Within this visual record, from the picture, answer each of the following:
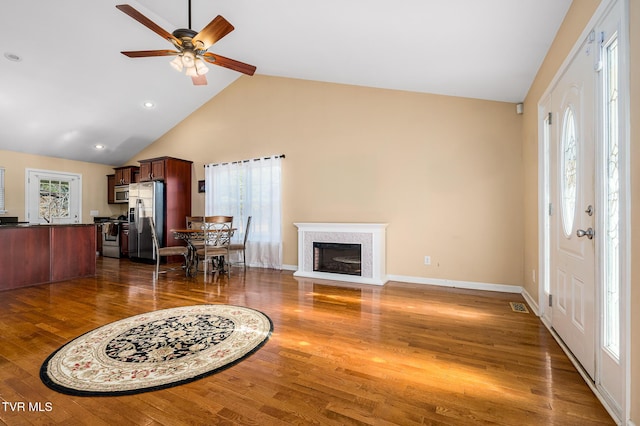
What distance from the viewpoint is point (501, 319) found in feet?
9.07

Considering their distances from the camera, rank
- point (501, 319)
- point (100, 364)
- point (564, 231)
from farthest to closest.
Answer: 1. point (501, 319)
2. point (564, 231)
3. point (100, 364)

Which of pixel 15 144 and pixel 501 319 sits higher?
pixel 15 144

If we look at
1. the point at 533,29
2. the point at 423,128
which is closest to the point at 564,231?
the point at 533,29

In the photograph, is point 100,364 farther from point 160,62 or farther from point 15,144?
point 15,144

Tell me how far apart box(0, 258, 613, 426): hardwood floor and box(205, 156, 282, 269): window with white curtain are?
1.98 meters

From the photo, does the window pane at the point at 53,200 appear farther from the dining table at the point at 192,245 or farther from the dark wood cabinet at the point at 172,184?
the dining table at the point at 192,245

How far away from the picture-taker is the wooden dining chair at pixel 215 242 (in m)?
4.41

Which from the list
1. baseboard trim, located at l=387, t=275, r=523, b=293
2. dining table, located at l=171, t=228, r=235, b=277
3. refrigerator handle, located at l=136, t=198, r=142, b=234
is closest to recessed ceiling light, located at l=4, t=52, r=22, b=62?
refrigerator handle, located at l=136, t=198, r=142, b=234

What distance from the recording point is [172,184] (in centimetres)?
605

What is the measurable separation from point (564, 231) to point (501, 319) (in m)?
1.06

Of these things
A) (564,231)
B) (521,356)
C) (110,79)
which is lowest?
(521,356)

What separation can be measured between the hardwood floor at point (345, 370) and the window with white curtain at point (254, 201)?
1.98 meters

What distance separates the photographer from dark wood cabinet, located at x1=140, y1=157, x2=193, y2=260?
235 inches

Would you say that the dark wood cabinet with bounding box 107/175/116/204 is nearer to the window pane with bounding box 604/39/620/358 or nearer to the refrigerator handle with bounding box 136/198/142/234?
the refrigerator handle with bounding box 136/198/142/234
